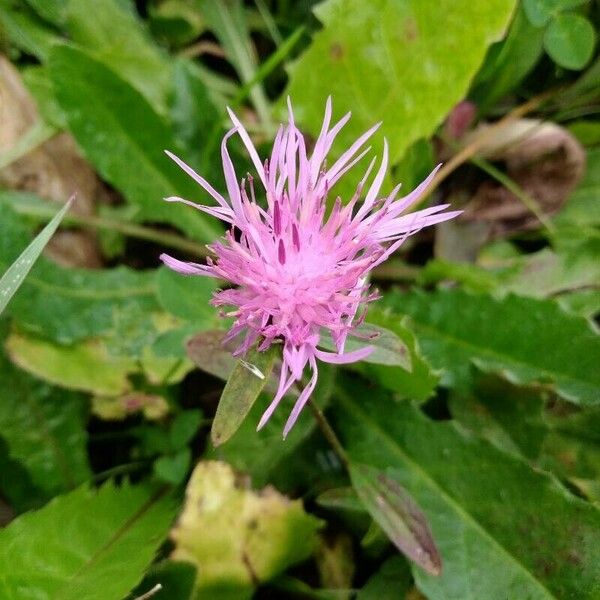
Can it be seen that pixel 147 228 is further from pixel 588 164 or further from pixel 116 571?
pixel 588 164

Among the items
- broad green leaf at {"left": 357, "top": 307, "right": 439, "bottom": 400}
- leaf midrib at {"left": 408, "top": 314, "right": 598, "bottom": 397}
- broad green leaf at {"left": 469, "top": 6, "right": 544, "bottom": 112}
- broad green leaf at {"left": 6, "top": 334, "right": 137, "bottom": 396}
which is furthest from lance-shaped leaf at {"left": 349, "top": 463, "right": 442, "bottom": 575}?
broad green leaf at {"left": 469, "top": 6, "right": 544, "bottom": 112}

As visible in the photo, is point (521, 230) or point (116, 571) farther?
point (521, 230)

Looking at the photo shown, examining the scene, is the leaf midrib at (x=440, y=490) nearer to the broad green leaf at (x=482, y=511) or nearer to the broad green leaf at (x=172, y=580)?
the broad green leaf at (x=482, y=511)

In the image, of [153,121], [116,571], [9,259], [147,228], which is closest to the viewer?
[116,571]

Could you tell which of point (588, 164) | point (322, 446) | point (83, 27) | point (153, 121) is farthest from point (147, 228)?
point (588, 164)

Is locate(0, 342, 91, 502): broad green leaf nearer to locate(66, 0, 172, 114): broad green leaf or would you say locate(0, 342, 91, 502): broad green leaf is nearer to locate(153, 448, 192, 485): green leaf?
locate(153, 448, 192, 485): green leaf

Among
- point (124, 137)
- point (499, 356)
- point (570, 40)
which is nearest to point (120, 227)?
point (124, 137)

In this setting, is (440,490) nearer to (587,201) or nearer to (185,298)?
(185,298)
